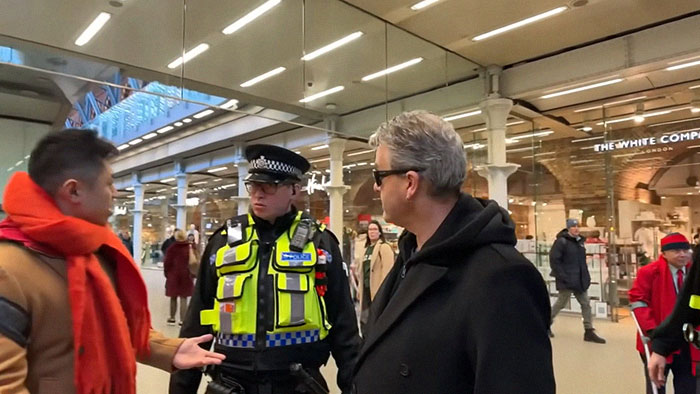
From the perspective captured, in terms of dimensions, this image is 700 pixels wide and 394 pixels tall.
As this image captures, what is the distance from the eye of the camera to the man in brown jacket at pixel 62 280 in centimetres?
117

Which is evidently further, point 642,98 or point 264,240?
point 642,98

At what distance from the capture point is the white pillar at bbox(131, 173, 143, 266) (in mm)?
5464

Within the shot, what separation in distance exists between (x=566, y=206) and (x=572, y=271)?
14.2 ft

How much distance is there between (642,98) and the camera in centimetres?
897

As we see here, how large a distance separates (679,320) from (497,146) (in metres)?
6.47

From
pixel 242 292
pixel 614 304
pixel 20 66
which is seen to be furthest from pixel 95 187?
pixel 614 304

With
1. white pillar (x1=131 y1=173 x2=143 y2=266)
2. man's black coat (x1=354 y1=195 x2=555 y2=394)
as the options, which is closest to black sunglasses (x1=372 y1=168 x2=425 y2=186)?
man's black coat (x1=354 y1=195 x2=555 y2=394)

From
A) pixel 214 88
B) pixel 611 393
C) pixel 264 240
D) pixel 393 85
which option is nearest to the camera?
pixel 264 240

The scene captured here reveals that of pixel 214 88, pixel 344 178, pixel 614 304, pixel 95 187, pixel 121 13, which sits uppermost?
pixel 121 13

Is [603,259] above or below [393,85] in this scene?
below

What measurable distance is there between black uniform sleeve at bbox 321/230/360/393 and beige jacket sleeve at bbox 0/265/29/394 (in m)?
1.27

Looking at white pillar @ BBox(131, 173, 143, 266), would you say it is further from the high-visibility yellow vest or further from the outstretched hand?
the outstretched hand

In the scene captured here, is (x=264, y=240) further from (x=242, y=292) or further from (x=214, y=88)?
(x=214, y=88)

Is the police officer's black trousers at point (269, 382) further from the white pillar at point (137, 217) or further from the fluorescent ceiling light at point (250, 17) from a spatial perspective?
the fluorescent ceiling light at point (250, 17)
